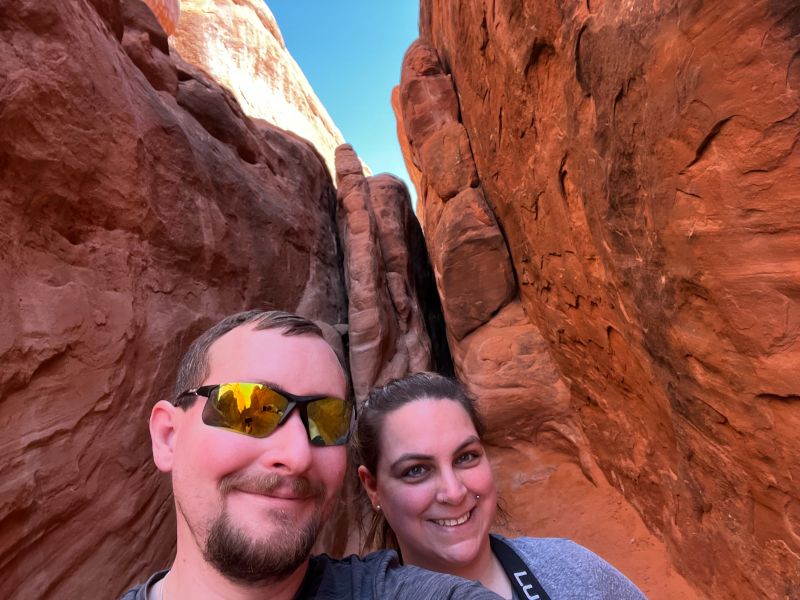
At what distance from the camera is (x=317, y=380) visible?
5.22ft

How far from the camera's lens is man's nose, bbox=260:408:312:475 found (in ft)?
4.52

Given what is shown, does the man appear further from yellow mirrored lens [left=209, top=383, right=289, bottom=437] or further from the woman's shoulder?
the woman's shoulder

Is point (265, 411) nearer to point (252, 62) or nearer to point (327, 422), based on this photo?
point (327, 422)

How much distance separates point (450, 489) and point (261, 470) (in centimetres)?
92

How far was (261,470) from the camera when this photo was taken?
1.36 m

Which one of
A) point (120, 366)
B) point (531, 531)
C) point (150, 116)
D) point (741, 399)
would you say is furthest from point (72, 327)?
point (531, 531)

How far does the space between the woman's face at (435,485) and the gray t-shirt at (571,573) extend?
0.23 meters

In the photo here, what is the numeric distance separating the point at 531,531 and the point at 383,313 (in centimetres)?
372

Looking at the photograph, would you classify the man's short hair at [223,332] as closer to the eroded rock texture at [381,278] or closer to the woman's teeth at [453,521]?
the woman's teeth at [453,521]

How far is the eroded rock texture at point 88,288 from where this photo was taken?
2.89 metres

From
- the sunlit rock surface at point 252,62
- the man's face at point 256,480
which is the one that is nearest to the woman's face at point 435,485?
the man's face at point 256,480

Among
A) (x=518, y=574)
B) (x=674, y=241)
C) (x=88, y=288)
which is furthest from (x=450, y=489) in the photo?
(x=88, y=288)

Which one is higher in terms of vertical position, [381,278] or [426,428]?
[381,278]

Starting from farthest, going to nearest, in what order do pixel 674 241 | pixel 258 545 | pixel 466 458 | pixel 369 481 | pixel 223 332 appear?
pixel 674 241 < pixel 369 481 < pixel 466 458 < pixel 223 332 < pixel 258 545
